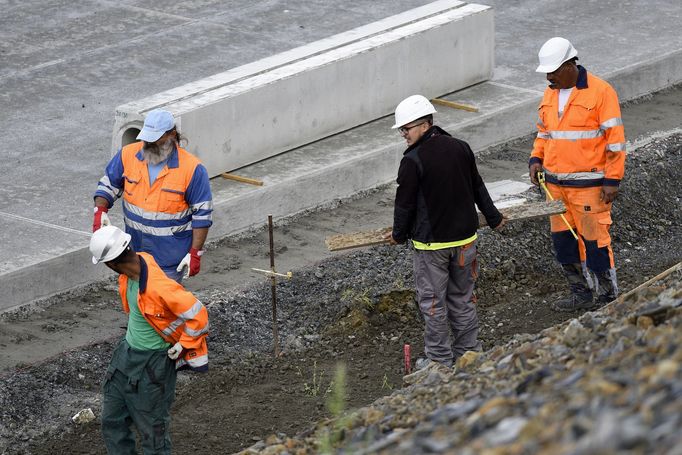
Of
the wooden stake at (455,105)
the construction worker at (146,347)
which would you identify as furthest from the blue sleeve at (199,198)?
the wooden stake at (455,105)

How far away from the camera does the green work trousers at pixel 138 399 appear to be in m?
7.10

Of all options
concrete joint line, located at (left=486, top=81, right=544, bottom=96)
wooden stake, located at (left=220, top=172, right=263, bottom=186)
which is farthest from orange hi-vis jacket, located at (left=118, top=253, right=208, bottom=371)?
concrete joint line, located at (left=486, top=81, right=544, bottom=96)

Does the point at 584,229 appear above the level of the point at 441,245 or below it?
below

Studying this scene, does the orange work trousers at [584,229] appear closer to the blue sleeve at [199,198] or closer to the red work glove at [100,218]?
the blue sleeve at [199,198]

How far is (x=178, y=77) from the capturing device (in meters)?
13.7

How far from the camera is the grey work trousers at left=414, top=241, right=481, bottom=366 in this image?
826 centimetres

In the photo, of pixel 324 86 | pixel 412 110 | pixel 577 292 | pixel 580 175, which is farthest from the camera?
pixel 324 86

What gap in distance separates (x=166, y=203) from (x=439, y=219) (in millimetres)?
1646

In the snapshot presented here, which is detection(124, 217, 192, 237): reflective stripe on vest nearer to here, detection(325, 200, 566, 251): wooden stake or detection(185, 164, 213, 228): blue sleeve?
detection(185, 164, 213, 228): blue sleeve

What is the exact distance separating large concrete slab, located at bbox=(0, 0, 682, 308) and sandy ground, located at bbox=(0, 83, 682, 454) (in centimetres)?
33

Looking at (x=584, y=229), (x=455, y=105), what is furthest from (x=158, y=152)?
(x=455, y=105)

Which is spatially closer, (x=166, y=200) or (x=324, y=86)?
(x=166, y=200)

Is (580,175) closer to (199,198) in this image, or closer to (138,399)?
(199,198)

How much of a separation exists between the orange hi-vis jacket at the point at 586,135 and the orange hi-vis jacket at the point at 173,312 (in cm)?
318
